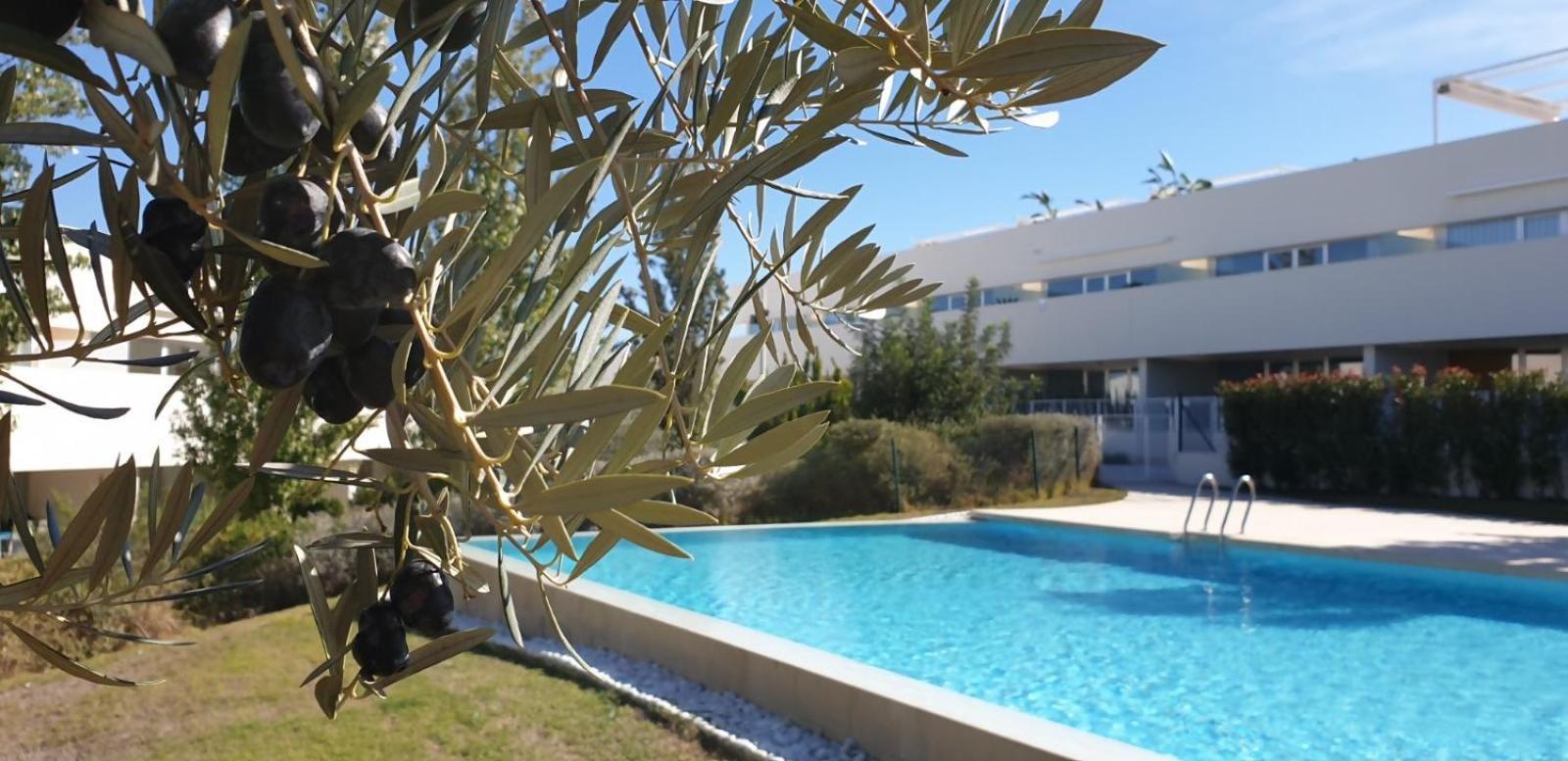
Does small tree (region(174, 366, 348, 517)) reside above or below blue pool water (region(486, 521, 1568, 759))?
above

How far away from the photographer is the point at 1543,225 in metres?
19.4

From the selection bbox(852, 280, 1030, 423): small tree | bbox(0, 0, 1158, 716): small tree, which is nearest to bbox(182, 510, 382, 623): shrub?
bbox(0, 0, 1158, 716): small tree

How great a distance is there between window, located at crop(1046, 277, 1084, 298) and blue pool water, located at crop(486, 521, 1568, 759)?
15.4 meters

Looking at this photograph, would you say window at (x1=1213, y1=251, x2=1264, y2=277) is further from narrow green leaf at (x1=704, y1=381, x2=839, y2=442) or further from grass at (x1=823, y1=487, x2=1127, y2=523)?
narrow green leaf at (x1=704, y1=381, x2=839, y2=442)

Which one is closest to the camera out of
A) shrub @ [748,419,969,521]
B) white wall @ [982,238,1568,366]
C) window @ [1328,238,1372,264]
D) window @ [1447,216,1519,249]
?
shrub @ [748,419,969,521]

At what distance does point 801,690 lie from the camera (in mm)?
Answer: 5410

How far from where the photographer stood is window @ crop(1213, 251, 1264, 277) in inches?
933

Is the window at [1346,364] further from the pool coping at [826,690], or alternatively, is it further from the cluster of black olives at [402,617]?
the cluster of black olives at [402,617]

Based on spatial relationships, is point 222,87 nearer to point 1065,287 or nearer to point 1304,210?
point 1304,210

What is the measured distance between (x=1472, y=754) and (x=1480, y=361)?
1966cm

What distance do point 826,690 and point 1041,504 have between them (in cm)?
1215

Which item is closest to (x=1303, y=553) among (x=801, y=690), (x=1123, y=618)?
(x=1123, y=618)

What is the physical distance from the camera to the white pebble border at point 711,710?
5012 millimetres

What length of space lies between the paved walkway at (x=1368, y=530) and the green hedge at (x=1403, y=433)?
4.33 ft
